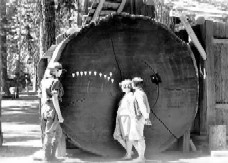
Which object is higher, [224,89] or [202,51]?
[202,51]

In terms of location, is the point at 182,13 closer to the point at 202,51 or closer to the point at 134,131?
the point at 202,51

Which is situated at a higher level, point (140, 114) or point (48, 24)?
point (48, 24)

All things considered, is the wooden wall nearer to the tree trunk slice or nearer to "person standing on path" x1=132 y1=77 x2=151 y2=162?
the tree trunk slice

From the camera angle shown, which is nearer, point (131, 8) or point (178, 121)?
point (178, 121)

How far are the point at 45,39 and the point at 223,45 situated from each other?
7998 mm

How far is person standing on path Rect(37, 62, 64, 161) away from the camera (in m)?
9.23

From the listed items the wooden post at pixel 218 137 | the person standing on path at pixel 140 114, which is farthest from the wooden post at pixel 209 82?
the person standing on path at pixel 140 114

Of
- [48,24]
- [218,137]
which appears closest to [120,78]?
[218,137]

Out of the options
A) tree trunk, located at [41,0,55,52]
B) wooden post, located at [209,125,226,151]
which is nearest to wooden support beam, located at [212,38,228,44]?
wooden post, located at [209,125,226,151]

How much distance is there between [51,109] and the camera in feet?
30.3

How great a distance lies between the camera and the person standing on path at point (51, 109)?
9232 mm

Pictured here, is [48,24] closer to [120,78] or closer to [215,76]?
[120,78]

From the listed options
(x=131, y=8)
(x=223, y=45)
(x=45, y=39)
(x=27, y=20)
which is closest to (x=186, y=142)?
(x=223, y=45)

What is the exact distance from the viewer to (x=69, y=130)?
33.7 feet
